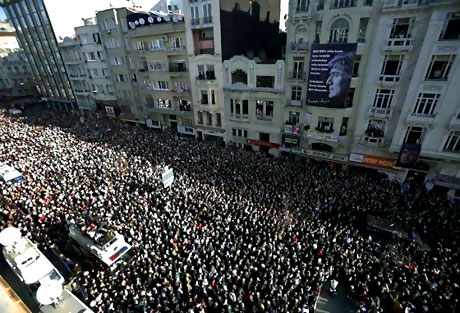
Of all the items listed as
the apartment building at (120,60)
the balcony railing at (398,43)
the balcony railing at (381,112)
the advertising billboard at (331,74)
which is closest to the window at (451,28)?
the balcony railing at (398,43)

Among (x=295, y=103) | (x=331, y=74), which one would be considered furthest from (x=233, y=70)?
(x=331, y=74)

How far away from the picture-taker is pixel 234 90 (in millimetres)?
28562

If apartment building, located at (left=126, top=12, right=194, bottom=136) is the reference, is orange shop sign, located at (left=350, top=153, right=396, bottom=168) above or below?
below

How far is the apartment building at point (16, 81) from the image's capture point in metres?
57.1

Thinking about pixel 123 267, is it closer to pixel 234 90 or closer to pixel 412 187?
pixel 234 90

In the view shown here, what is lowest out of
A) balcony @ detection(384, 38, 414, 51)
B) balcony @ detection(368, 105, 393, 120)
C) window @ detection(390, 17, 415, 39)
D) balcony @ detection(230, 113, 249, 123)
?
balcony @ detection(230, 113, 249, 123)

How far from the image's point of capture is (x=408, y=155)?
2136 cm

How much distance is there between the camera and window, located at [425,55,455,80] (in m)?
18.0

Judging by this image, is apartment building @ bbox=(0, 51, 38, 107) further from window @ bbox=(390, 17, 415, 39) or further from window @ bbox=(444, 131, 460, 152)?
window @ bbox=(444, 131, 460, 152)

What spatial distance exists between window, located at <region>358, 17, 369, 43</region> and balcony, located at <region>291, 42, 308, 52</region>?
15.5 ft

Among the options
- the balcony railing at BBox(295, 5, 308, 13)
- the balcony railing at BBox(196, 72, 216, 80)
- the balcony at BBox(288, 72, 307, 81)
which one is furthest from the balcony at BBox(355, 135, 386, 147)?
the balcony railing at BBox(196, 72, 216, 80)

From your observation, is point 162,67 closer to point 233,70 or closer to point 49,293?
point 233,70

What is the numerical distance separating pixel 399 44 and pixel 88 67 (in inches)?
1837

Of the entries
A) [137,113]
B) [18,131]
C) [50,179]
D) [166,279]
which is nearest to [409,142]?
[166,279]
